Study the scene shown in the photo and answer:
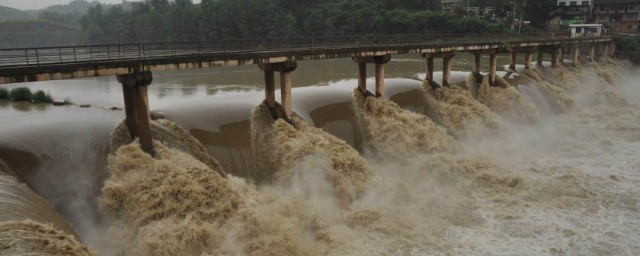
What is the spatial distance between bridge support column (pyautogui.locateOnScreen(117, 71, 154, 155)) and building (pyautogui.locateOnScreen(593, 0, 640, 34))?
8437 centimetres

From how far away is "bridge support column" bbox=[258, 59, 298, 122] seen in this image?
21.5m

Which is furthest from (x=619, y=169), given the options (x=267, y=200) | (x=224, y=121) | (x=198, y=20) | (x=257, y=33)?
(x=198, y=20)

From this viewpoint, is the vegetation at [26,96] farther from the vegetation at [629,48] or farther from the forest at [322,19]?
the vegetation at [629,48]

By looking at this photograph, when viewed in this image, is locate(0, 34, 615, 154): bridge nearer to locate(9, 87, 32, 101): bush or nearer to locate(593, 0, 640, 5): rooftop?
locate(9, 87, 32, 101): bush

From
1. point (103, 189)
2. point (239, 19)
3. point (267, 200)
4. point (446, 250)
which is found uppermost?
point (239, 19)

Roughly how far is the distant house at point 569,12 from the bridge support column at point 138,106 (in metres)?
88.6

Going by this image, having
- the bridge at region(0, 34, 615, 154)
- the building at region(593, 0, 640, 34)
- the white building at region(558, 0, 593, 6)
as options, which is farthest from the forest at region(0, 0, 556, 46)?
the bridge at region(0, 34, 615, 154)

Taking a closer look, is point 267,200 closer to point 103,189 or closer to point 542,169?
point 103,189

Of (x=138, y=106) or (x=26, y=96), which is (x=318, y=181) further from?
(x=26, y=96)

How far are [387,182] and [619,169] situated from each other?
11392 millimetres

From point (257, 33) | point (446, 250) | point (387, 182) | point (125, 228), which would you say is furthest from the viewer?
point (257, 33)

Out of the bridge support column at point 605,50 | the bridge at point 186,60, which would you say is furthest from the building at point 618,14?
the bridge at point 186,60

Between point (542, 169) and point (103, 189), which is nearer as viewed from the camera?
point (103, 189)

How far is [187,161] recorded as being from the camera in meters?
15.3
